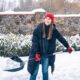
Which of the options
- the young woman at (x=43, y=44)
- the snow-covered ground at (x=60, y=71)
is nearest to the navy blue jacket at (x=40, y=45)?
the young woman at (x=43, y=44)

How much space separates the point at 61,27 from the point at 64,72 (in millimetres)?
3586

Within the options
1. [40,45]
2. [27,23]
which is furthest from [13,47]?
[40,45]

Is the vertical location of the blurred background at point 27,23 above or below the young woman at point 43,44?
below

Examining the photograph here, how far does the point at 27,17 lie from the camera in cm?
1284

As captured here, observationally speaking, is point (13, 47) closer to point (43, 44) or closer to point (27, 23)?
point (27, 23)

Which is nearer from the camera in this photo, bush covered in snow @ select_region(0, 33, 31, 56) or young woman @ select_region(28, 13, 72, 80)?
young woman @ select_region(28, 13, 72, 80)

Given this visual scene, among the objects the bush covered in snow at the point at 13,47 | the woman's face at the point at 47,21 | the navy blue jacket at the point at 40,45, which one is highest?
the woman's face at the point at 47,21

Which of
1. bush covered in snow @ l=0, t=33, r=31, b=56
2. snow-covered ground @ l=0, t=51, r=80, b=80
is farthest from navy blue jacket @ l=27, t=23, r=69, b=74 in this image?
bush covered in snow @ l=0, t=33, r=31, b=56

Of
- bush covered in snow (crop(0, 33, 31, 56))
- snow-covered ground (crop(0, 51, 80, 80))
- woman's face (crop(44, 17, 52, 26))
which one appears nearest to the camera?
woman's face (crop(44, 17, 52, 26))

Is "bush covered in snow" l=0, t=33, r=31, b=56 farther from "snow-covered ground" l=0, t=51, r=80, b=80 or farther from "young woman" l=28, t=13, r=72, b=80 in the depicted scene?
"young woman" l=28, t=13, r=72, b=80

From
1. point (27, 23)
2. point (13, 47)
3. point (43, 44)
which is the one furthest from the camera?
point (27, 23)

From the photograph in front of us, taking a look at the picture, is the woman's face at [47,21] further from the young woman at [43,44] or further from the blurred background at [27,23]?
the blurred background at [27,23]

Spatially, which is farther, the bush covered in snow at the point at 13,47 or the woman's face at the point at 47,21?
the bush covered in snow at the point at 13,47

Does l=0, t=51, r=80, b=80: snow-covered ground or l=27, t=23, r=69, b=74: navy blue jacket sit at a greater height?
l=27, t=23, r=69, b=74: navy blue jacket
